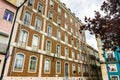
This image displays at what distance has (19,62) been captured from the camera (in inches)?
541

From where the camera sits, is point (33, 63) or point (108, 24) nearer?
point (108, 24)

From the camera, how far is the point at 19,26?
14.8 meters

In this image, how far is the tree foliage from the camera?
7628 millimetres

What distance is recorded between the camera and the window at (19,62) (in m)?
13.3

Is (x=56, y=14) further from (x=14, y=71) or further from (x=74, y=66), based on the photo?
(x=14, y=71)

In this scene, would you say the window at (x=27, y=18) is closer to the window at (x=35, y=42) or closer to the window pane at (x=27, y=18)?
the window pane at (x=27, y=18)

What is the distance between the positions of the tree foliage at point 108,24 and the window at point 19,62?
9343 mm

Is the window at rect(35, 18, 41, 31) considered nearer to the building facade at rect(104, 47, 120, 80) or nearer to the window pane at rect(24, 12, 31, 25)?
the window pane at rect(24, 12, 31, 25)

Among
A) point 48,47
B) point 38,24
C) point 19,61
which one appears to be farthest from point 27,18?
point 19,61

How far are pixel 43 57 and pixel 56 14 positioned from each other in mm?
11389

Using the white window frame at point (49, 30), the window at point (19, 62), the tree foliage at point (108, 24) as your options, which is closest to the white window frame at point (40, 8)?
the white window frame at point (49, 30)

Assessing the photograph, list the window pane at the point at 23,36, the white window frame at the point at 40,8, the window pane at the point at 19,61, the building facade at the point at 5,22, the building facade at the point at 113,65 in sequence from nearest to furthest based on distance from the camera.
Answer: the building facade at the point at 5,22
the window pane at the point at 19,61
the window pane at the point at 23,36
the white window frame at the point at 40,8
the building facade at the point at 113,65

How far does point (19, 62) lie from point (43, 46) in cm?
510

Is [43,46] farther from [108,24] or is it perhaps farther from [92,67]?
[92,67]
